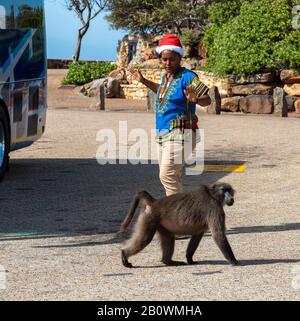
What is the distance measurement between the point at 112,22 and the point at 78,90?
724 cm

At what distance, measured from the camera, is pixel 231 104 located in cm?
3303

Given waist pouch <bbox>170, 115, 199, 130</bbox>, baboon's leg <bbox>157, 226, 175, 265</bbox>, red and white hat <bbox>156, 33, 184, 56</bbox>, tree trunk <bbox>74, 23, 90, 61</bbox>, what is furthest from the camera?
tree trunk <bbox>74, 23, 90, 61</bbox>

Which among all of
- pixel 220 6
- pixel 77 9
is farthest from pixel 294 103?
pixel 77 9

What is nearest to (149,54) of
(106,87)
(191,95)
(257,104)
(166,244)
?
(106,87)

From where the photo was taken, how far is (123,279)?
24.4ft

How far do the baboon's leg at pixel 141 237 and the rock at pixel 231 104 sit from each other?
83.1 ft

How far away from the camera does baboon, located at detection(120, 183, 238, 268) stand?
25.8ft

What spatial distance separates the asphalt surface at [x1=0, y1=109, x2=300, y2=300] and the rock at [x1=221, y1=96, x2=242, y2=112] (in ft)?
43.9

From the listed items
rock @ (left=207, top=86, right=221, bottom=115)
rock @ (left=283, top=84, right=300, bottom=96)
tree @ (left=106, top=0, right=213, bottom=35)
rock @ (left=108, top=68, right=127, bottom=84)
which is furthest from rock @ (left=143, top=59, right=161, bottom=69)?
rock @ (left=207, top=86, right=221, bottom=115)

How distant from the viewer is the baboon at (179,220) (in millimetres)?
7855

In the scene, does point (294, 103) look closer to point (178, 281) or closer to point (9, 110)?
point (9, 110)
